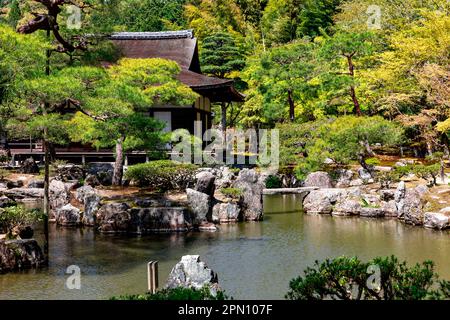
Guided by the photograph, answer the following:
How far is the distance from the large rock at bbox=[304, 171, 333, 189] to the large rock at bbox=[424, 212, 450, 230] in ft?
22.8

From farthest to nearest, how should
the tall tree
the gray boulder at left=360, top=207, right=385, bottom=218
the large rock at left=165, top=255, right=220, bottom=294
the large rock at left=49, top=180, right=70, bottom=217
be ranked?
1. the tall tree
2. the gray boulder at left=360, top=207, right=385, bottom=218
3. the large rock at left=49, top=180, right=70, bottom=217
4. the large rock at left=165, top=255, right=220, bottom=294

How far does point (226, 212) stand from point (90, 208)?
428 cm

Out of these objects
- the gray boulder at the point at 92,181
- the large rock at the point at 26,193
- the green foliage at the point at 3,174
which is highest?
the green foliage at the point at 3,174

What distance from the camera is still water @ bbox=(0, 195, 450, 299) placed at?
1105 cm

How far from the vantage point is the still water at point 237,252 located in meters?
11.1

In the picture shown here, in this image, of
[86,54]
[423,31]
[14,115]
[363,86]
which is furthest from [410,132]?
[14,115]

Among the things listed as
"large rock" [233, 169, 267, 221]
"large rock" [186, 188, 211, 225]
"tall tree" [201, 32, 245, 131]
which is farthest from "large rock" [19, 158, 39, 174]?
"tall tree" [201, 32, 245, 131]

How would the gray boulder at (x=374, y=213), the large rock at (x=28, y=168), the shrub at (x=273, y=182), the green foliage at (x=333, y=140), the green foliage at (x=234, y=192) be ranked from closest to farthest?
the green foliage at (x=234, y=192) < the gray boulder at (x=374, y=213) < the green foliage at (x=333, y=140) < the large rock at (x=28, y=168) < the shrub at (x=273, y=182)

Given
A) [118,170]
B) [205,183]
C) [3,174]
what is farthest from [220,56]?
[205,183]

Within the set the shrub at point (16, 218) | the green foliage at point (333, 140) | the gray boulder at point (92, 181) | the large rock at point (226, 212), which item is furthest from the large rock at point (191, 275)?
the green foliage at point (333, 140)

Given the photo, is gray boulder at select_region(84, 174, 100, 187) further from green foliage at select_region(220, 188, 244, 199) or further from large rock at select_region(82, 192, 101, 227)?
green foliage at select_region(220, 188, 244, 199)

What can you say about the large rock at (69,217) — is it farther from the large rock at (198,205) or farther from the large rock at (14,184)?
the large rock at (14,184)

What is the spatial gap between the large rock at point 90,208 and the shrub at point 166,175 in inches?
114
